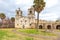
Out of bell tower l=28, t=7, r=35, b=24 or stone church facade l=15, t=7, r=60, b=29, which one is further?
bell tower l=28, t=7, r=35, b=24

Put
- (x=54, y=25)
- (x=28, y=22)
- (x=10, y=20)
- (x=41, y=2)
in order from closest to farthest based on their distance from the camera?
(x=41, y=2) < (x=54, y=25) < (x=28, y=22) < (x=10, y=20)

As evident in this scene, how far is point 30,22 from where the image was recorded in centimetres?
9394

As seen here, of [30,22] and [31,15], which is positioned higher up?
[31,15]

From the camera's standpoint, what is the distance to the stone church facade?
89412 millimetres

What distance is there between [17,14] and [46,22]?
18.6 metres

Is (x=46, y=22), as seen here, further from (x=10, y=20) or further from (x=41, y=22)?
(x=10, y=20)

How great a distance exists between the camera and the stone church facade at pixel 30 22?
89.4m

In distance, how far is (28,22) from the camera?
94.9m

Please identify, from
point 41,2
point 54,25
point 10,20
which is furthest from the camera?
point 10,20

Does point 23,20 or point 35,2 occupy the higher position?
point 35,2

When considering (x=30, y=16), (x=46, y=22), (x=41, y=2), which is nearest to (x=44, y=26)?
(x=46, y=22)

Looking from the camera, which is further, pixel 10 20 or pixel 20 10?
pixel 10 20

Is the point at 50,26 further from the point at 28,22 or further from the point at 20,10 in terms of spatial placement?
the point at 20,10

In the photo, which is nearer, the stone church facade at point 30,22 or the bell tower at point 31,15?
the stone church facade at point 30,22
